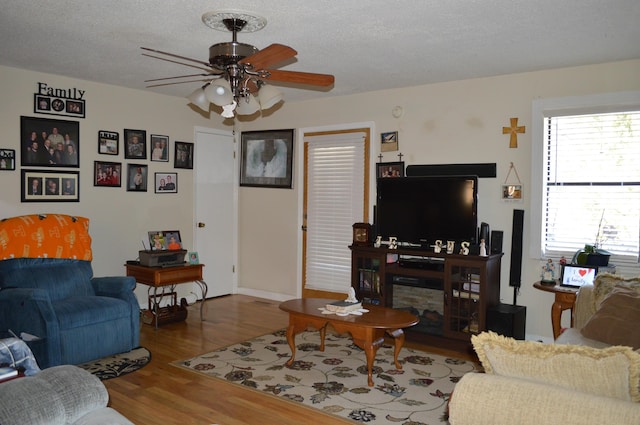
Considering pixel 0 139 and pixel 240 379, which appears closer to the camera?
pixel 240 379

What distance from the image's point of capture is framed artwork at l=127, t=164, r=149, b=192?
5.86 m

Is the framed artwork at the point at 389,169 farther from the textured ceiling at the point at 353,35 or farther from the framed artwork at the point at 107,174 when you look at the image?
the framed artwork at the point at 107,174

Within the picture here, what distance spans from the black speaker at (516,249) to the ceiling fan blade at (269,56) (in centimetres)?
289

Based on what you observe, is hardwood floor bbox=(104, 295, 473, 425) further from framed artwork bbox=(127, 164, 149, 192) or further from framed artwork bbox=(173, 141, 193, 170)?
framed artwork bbox=(173, 141, 193, 170)

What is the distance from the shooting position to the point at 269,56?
9.40 ft

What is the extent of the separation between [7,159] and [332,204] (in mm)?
3442

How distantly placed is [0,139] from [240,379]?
3209 millimetres

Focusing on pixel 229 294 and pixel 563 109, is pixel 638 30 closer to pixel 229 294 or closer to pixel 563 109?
Result: pixel 563 109

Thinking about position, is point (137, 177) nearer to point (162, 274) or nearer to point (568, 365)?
point (162, 274)

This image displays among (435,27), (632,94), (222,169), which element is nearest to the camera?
(435,27)

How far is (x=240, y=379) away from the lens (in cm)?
392

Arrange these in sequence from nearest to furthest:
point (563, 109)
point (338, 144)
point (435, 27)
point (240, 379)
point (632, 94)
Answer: point (435, 27), point (240, 379), point (632, 94), point (563, 109), point (338, 144)

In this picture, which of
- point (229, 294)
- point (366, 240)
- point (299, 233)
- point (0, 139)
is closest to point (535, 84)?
point (366, 240)

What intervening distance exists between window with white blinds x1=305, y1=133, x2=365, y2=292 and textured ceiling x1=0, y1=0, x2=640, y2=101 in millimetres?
1234
